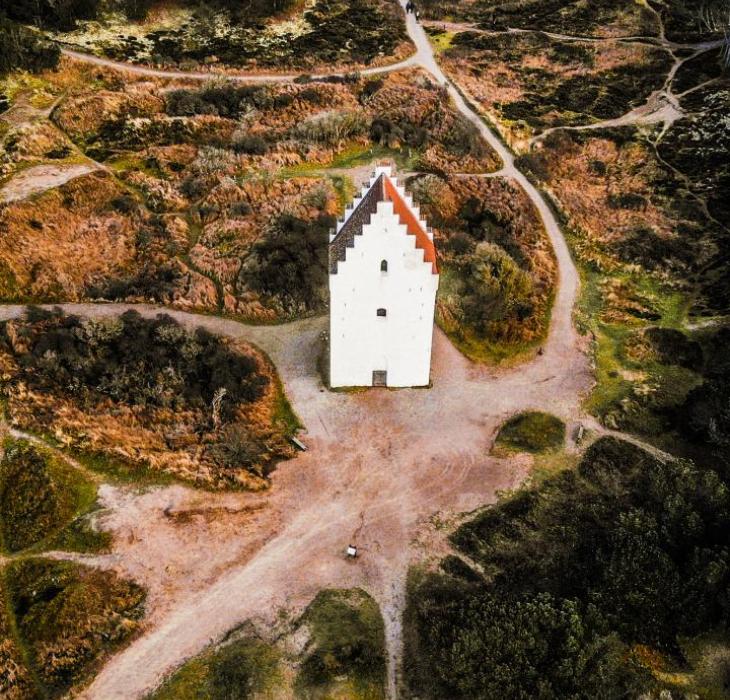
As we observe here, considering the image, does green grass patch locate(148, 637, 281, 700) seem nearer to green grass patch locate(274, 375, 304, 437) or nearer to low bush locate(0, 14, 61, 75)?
green grass patch locate(274, 375, 304, 437)

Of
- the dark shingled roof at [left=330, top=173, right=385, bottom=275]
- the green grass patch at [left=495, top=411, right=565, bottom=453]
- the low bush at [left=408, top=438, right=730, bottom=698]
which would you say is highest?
the dark shingled roof at [left=330, top=173, right=385, bottom=275]

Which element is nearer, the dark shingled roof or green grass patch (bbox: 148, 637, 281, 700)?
green grass patch (bbox: 148, 637, 281, 700)

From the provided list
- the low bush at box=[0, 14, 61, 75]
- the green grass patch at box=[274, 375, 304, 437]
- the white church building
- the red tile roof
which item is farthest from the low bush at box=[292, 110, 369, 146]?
the green grass patch at box=[274, 375, 304, 437]

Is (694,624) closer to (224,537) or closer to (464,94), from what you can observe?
(224,537)

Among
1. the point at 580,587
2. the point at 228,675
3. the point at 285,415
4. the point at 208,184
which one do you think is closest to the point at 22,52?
the point at 208,184

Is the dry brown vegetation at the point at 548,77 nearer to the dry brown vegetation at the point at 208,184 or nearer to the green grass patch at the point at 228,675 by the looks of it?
the dry brown vegetation at the point at 208,184

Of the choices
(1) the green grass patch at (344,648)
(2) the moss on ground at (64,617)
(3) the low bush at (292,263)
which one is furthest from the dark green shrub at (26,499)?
(3) the low bush at (292,263)
